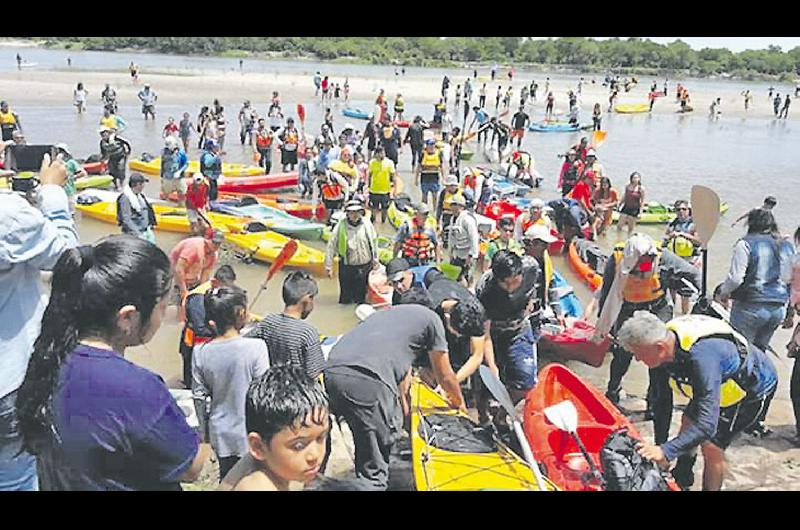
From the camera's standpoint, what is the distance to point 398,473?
4.28 m

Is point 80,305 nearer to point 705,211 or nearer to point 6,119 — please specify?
point 705,211

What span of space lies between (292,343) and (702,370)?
2.20 m

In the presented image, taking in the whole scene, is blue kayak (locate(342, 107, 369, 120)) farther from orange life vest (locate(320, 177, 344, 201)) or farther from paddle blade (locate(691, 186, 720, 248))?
paddle blade (locate(691, 186, 720, 248))

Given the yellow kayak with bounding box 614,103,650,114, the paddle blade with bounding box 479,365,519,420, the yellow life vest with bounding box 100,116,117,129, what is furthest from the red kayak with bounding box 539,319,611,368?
the yellow kayak with bounding box 614,103,650,114

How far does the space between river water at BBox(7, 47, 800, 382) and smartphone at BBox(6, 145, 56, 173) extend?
83.1 inches

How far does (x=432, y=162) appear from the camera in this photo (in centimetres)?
1140

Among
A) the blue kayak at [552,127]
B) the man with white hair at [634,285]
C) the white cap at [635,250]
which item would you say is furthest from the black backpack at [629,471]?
the blue kayak at [552,127]

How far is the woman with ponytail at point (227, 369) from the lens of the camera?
3471mm

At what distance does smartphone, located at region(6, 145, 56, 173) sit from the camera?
12.0 metres

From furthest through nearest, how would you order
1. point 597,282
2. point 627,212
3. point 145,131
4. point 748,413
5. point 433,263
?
point 145,131
point 627,212
point 597,282
point 433,263
point 748,413

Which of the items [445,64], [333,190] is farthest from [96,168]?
[445,64]

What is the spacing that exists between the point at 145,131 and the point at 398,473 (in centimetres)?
1944

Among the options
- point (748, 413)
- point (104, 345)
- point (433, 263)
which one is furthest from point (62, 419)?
point (433, 263)
